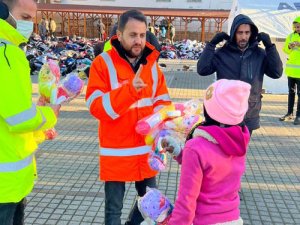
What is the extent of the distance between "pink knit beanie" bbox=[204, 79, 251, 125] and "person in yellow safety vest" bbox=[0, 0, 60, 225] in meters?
0.95

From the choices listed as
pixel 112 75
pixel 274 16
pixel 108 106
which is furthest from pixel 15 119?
pixel 274 16

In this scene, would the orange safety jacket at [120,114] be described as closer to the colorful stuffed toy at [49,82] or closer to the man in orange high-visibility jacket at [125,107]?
the man in orange high-visibility jacket at [125,107]

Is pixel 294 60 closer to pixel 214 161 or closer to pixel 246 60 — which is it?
pixel 246 60

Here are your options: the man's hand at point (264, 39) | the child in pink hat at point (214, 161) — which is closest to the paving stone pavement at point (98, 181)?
the man's hand at point (264, 39)

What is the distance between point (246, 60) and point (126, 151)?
1719mm

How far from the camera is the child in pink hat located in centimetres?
205

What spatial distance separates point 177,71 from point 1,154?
13643 millimetres

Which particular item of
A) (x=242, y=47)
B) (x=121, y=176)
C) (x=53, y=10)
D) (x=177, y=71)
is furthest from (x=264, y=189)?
(x=53, y=10)

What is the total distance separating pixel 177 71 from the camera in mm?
15484

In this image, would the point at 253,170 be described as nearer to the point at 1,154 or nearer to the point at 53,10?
the point at 1,154

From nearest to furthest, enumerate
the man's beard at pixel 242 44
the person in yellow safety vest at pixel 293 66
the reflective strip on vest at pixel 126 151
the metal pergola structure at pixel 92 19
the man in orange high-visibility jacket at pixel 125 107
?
1. the man in orange high-visibility jacket at pixel 125 107
2. the reflective strip on vest at pixel 126 151
3. the man's beard at pixel 242 44
4. the person in yellow safety vest at pixel 293 66
5. the metal pergola structure at pixel 92 19

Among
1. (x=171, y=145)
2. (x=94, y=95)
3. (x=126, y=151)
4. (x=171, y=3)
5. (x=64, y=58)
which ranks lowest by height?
(x=64, y=58)

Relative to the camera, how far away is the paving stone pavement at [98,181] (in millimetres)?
3999

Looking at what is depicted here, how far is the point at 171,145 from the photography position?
2.52m
